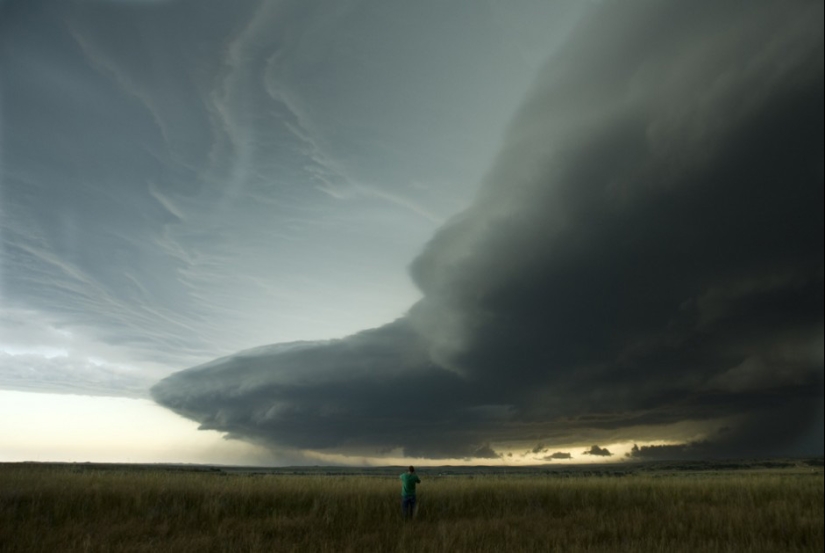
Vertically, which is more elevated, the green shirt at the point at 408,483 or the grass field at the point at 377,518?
the green shirt at the point at 408,483

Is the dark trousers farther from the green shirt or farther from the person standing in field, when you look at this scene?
the green shirt

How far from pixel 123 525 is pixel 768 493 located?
25829 millimetres

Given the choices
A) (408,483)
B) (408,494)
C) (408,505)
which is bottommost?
(408,505)

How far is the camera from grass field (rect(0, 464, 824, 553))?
1282 centimetres

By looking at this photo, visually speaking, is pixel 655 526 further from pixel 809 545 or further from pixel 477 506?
pixel 477 506

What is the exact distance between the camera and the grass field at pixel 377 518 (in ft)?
42.1

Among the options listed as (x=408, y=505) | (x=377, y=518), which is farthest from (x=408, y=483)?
(x=377, y=518)

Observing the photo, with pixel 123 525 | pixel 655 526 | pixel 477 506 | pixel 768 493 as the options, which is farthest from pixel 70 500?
pixel 768 493

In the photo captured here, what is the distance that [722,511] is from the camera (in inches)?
719

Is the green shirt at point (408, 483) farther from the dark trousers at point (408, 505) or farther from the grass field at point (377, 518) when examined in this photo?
the grass field at point (377, 518)

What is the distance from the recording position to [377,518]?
19062 mm

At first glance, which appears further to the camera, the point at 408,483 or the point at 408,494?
the point at 408,494

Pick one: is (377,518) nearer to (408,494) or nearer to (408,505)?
(408,505)

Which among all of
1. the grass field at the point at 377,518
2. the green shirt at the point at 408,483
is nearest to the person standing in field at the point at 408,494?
the green shirt at the point at 408,483
